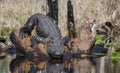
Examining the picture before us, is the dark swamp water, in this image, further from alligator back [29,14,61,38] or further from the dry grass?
the dry grass

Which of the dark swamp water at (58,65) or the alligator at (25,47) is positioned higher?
the alligator at (25,47)

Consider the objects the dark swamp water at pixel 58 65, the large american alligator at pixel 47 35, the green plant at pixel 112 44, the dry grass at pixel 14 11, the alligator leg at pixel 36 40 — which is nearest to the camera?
the dark swamp water at pixel 58 65

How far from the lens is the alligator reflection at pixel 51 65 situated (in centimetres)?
1098

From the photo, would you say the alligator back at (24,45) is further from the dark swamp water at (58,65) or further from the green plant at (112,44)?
the green plant at (112,44)

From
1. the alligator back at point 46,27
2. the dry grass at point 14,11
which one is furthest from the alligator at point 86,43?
the dry grass at point 14,11

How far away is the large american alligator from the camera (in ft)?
45.2

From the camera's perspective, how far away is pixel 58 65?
39.3 ft

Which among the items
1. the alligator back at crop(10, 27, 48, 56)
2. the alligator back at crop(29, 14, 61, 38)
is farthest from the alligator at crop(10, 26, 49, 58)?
the alligator back at crop(29, 14, 61, 38)

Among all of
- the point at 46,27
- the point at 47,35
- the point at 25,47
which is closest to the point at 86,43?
the point at 47,35

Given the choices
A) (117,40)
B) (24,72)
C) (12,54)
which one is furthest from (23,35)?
(24,72)

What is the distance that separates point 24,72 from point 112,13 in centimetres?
793

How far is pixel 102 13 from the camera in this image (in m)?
18.2

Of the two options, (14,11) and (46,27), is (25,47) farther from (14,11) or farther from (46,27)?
(14,11)

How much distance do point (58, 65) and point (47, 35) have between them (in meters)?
2.71
